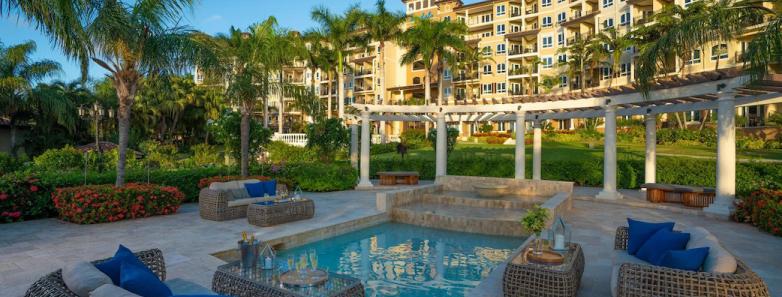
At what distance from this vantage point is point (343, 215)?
11.3m

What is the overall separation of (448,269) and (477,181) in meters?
8.05

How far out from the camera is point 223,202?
1048 cm

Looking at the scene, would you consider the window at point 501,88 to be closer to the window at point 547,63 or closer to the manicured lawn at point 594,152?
the window at point 547,63

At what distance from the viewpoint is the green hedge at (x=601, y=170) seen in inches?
612

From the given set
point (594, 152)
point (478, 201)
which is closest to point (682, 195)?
point (478, 201)

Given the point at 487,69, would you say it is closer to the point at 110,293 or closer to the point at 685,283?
the point at 685,283

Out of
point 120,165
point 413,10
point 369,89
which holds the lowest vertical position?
point 120,165

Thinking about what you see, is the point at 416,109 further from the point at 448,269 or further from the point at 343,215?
the point at 448,269

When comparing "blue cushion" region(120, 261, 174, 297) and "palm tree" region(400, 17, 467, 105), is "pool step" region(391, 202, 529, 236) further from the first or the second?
"palm tree" region(400, 17, 467, 105)

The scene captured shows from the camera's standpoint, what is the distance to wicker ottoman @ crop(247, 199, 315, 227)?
9711 millimetres

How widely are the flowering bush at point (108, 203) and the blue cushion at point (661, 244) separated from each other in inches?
413

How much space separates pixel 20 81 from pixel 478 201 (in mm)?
27302

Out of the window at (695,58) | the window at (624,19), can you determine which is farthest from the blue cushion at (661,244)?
the window at (624,19)

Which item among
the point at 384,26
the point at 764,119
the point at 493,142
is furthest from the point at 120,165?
the point at 764,119
